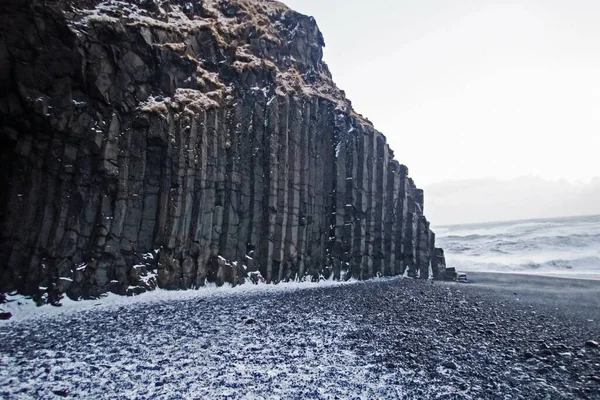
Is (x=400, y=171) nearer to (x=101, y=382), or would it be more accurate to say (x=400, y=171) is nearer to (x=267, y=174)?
(x=267, y=174)

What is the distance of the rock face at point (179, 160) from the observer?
15289 mm

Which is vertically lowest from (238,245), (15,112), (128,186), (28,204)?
(238,245)

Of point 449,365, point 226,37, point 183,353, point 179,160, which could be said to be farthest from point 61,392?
point 226,37

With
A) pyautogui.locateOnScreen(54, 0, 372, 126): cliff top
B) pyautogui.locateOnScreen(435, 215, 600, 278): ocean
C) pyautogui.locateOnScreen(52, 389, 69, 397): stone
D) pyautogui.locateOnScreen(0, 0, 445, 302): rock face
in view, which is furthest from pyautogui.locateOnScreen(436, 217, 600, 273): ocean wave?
pyautogui.locateOnScreen(52, 389, 69, 397): stone

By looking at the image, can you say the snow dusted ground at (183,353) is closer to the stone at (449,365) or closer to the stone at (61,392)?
the stone at (61,392)

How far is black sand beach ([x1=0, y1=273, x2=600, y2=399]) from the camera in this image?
23.9ft

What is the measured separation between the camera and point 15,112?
15.2 metres

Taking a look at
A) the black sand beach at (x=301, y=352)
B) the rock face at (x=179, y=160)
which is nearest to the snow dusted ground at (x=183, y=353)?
the black sand beach at (x=301, y=352)

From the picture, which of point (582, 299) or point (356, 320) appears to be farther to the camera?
point (582, 299)

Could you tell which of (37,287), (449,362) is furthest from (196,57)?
(449,362)

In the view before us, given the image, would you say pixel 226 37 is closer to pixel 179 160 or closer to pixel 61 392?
pixel 179 160

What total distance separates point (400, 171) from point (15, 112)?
2646 centimetres

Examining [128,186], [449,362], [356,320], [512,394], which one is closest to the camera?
[512,394]

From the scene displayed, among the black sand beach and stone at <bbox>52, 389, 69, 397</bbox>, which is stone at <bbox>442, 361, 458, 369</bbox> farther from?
stone at <bbox>52, 389, 69, 397</bbox>
